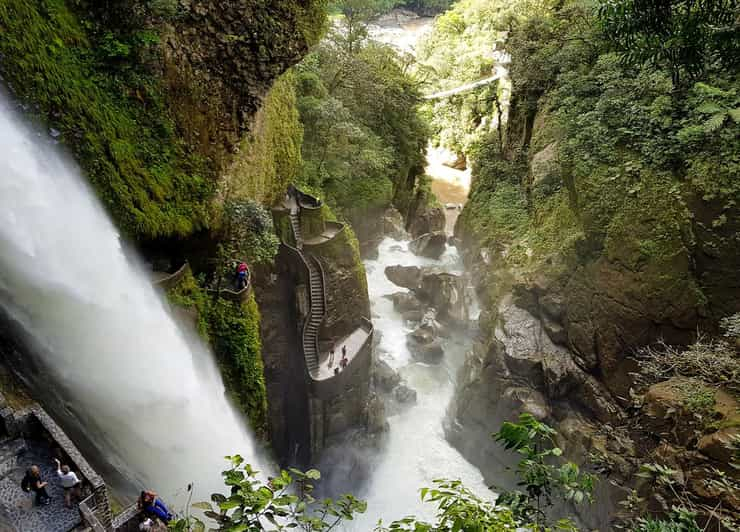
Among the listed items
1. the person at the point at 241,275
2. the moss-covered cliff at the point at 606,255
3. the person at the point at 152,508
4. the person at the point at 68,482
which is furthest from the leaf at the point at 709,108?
the person at the point at 68,482

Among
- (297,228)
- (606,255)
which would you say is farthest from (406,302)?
(606,255)

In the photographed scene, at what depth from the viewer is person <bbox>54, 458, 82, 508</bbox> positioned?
6848mm

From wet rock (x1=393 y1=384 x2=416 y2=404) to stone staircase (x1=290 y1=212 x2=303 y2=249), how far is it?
870 cm

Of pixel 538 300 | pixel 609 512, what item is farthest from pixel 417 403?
pixel 609 512

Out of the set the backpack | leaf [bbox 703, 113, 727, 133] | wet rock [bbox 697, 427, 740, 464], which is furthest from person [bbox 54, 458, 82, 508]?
leaf [bbox 703, 113, 727, 133]

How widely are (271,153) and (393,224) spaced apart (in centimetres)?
1649

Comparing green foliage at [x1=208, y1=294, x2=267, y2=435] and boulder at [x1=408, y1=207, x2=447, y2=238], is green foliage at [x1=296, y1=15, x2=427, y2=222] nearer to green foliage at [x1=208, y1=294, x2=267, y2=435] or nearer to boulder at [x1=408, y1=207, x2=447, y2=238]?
boulder at [x1=408, y1=207, x2=447, y2=238]

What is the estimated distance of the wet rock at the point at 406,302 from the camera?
26484mm

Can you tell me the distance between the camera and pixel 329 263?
1919 centimetres

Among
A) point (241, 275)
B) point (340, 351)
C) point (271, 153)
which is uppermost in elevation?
point (271, 153)

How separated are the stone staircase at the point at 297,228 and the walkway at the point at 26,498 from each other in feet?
39.0

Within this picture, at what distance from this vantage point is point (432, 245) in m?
32.1

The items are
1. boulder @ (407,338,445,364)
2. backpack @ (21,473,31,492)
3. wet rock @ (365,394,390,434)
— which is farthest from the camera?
boulder @ (407,338,445,364)

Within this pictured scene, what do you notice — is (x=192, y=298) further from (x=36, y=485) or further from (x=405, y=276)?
(x=405, y=276)
